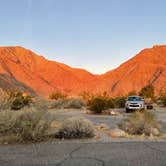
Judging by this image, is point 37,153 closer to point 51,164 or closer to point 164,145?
point 51,164

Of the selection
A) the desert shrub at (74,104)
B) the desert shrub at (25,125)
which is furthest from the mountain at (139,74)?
the desert shrub at (25,125)

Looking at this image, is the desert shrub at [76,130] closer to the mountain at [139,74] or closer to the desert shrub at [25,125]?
the desert shrub at [25,125]

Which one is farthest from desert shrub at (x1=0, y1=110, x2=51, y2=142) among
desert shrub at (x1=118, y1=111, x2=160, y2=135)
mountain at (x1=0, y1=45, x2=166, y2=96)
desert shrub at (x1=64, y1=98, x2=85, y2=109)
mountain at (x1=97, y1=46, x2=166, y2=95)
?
mountain at (x1=97, y1=46, x2=166, y2=95)

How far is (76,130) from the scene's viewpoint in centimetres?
1216

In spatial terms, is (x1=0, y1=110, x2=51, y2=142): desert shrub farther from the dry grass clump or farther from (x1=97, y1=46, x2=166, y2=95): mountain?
(x1=97, y1=46, x2=166, y2=95): mountain

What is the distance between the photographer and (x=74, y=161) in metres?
7.97

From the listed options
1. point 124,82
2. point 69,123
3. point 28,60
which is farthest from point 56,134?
point 28,60

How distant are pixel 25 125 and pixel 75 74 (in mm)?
122606

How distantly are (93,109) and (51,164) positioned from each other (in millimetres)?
24726

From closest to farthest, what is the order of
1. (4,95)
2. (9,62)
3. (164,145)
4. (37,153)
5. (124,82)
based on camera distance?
(37,153) → (164,145) → (4,95) → (124,82) → (9,62)

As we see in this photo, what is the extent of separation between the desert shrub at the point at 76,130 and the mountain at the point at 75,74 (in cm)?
7780

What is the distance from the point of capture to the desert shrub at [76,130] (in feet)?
39.7

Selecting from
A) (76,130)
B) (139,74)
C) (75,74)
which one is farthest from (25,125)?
(75,74)

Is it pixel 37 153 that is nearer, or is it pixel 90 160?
pixel 90 160
